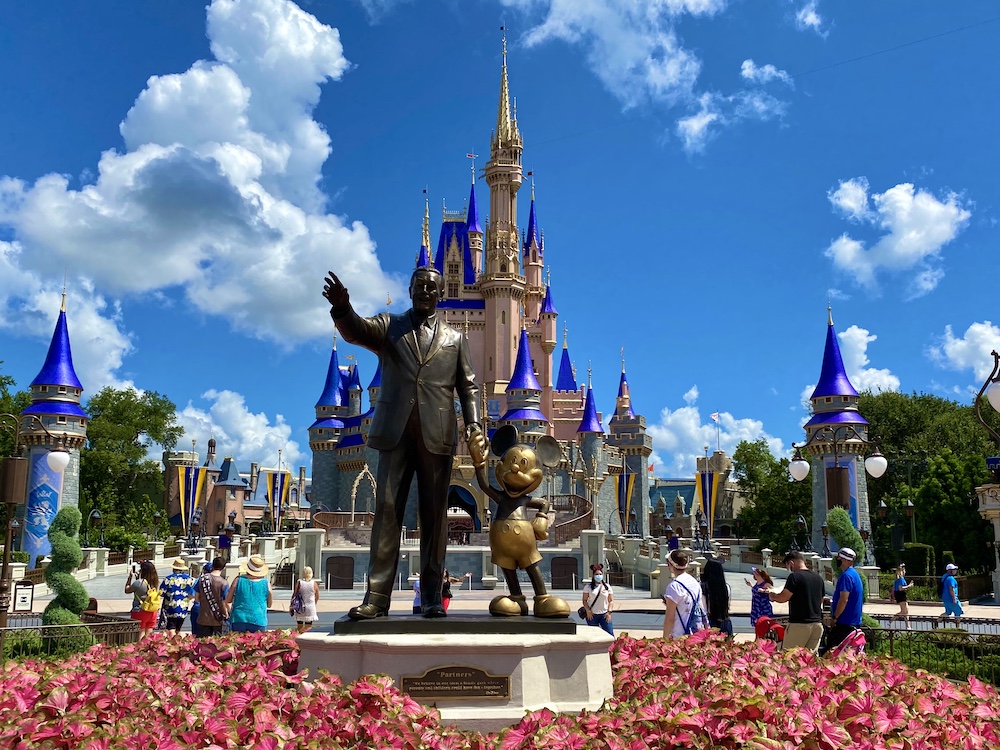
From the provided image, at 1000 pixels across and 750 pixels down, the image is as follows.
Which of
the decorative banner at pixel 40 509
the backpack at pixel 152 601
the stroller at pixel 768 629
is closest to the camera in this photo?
the stroller at pixel 768 629

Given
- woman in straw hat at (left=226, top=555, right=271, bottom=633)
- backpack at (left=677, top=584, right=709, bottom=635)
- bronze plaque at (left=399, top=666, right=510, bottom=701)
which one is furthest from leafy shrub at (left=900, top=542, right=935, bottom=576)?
bronze plaque at (left=399, top=666, right=510, bottom=701)

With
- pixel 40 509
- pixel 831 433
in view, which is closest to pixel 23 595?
pixel 40 509

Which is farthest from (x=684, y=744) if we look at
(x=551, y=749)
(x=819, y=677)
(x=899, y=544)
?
(x=899, y=544)

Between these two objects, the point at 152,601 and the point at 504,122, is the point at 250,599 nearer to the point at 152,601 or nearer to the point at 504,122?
the point at 152,601

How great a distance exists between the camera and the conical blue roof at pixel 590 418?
198ft

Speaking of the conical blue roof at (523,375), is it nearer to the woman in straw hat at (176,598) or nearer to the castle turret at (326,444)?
the castle turret at (326,444)

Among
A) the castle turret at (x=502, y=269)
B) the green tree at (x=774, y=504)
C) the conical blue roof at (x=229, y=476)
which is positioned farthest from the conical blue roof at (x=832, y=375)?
the conical blue roof at (x=229, y=476)

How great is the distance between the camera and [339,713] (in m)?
4.66

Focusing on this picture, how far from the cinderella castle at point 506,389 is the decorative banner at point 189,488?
9405mm

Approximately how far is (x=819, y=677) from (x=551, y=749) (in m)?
2.26

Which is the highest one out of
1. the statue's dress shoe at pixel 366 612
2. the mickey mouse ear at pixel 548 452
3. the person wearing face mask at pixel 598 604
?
the mickey mouse ear at pixel 548 452

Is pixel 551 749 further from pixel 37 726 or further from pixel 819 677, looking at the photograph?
pixel 37 726

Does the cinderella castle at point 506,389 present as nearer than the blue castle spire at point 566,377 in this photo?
Yes

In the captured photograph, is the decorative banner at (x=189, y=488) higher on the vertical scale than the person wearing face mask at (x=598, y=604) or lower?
higher
